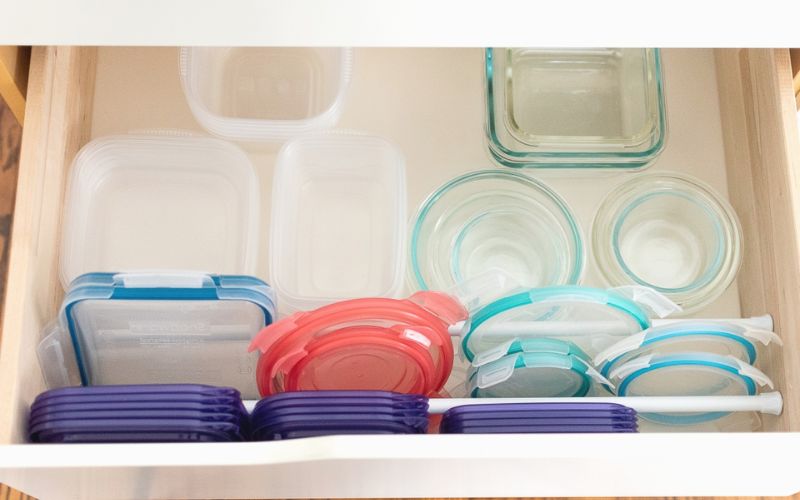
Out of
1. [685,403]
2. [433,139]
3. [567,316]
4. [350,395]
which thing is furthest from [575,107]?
[350,395]

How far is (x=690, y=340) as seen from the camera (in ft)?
3.41

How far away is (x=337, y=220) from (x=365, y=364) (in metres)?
0.22

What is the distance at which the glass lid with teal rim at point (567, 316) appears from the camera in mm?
983

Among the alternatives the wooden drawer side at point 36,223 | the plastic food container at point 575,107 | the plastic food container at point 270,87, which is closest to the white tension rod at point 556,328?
the plastic food container at point 575,107

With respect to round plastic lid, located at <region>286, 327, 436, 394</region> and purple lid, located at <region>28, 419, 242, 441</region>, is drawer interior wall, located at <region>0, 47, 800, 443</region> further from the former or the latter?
round plastic lid, located at <region>286, 327, 436, 394</region>

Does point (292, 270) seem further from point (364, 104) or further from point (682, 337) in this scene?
point (682, 337)

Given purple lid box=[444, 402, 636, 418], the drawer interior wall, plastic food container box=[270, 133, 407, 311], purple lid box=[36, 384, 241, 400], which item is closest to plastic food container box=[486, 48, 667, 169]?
the drawer interior wall

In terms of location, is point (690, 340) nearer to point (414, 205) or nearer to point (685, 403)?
point (685, 403)

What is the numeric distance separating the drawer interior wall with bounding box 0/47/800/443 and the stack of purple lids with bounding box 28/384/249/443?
0.05 metres

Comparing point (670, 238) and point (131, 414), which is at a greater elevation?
point (670, 238)

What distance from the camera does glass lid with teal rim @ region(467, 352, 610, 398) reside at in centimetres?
97

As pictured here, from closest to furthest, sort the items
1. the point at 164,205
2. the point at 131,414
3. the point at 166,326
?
the point at 131,414 < the point at 166,326 < the point at 164,205

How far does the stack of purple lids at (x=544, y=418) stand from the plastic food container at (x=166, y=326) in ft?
0.83

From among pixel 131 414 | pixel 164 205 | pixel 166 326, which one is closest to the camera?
pixel 131 414
